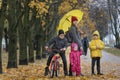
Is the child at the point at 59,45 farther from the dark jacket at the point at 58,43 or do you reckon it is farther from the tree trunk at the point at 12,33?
the tree trunk at the point at 12,33

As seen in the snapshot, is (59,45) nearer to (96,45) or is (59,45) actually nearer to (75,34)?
(75,34)

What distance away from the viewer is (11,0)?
23.6 m

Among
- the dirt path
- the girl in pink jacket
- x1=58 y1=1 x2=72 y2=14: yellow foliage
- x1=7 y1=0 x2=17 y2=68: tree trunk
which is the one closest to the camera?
the girl in pink jacket

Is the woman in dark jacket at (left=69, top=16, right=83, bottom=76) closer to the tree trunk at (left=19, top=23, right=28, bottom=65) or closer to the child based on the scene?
the child

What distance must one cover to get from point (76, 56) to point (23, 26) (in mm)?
13619

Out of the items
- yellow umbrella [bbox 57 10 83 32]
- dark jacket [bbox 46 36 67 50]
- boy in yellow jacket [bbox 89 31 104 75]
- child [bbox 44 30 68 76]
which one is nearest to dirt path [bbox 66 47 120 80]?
boy in yellow jacket [bbox 89 31 104 75]

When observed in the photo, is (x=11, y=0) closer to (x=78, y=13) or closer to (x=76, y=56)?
(x=78, y=13)

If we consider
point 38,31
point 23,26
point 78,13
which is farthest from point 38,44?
point 78,13

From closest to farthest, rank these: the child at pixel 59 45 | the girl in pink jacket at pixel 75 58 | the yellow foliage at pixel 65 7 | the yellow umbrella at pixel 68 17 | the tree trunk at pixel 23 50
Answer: the child at pixel 59 45 → the girl in pink jacket at pixel 75 58 → the yellow umbrella at pixel 68 17 → the tree trunk at pixel 23 50 → the yellow foliage at pixel 65 7

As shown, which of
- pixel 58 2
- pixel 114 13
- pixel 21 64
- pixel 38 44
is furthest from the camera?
pixel 114 13

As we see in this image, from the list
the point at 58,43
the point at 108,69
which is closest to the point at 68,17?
the point at 58,43

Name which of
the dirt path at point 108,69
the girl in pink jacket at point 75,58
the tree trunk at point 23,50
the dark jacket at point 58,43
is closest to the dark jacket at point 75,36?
the girl in pink jacket at point 75,58

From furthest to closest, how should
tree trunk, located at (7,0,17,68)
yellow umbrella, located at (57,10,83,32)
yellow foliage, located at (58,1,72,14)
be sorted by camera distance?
yellow foliage, located at (58,1,72,14)
tree trunk, located at (7,0,17,68)
yellow umbrella, located at (57,10,83,32)

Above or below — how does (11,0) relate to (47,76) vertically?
above
